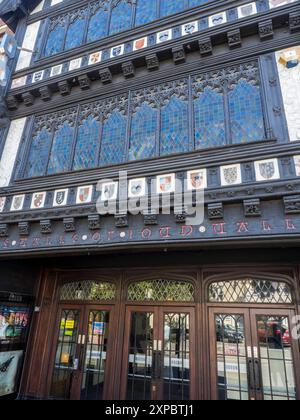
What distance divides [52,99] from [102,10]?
3.24 m

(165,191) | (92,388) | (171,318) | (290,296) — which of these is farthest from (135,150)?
(92,388)

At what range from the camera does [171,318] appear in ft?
20.6

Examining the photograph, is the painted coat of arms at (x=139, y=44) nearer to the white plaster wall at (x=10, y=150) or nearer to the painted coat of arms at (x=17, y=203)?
the white plaster wall at (x=10, y=150)

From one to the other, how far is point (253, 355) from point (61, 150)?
6.31m

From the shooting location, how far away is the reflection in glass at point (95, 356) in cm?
643

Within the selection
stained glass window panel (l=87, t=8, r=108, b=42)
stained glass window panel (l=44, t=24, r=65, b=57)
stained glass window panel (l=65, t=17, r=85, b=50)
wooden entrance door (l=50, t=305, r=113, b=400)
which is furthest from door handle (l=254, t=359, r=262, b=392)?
stained glass window panel (l=44, t=24, r=65, b=57)

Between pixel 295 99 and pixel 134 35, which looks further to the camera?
pixel 134 35

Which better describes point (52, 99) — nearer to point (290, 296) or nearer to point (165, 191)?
point (165, 191)

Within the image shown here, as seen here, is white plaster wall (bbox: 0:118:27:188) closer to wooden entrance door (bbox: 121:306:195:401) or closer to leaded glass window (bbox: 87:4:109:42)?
leaded glass window (bbox: 87:4:109:42)

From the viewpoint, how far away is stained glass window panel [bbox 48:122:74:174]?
22.7 ft

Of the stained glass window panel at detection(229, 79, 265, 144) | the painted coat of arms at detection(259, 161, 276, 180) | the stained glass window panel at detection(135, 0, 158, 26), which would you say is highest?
the stained glass window panel at detection(135, 0, 158, 26)

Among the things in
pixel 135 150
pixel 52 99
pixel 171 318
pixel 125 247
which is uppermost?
pixel 52 99

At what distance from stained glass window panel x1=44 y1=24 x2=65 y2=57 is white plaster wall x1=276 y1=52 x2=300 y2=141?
253 inches

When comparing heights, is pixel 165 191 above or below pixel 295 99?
below
